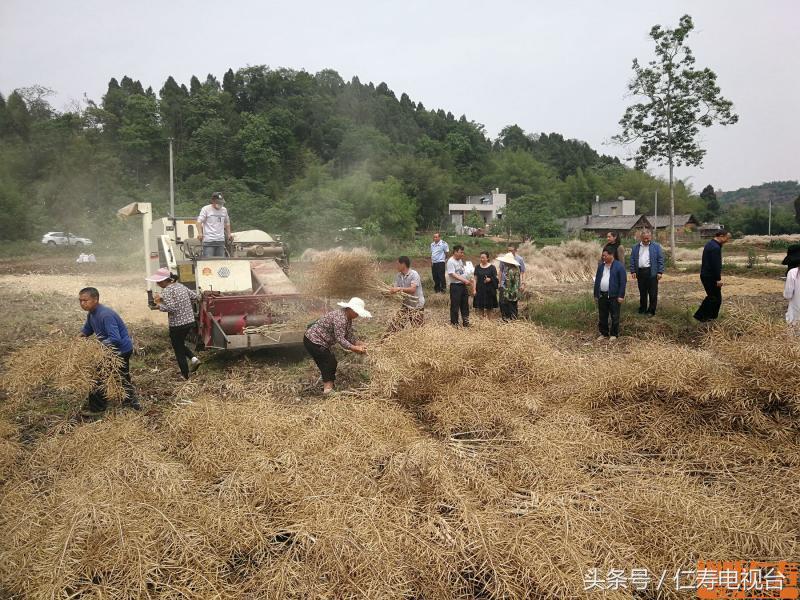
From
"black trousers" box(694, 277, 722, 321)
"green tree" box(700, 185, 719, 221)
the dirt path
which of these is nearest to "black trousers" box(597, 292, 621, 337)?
"black trousers" box(694, 277, 722, 321)

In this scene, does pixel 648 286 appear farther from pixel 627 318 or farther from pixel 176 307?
pixel 176 307

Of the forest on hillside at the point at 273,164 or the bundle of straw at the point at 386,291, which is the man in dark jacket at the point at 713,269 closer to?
the bundle of straw at the point at 386,291

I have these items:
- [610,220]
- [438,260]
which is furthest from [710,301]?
[610,220]

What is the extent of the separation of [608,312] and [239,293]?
547 centimetres

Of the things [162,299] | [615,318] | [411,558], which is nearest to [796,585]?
[411,558]

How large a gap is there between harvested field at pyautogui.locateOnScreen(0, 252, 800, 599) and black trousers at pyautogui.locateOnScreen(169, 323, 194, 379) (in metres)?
1.13

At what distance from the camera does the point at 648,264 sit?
28.5ft

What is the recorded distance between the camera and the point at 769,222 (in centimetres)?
5038

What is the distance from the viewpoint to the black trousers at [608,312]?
314 inches

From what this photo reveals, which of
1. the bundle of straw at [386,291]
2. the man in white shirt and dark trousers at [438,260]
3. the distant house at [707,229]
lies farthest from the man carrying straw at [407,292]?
the distant house at [707,229]

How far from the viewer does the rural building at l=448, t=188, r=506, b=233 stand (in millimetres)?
58812

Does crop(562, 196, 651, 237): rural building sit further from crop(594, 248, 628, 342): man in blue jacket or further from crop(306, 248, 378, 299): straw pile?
crop(306, 248, 378, 299): straw pile

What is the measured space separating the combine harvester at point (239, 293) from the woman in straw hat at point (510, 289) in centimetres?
299

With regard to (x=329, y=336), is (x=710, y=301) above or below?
above
